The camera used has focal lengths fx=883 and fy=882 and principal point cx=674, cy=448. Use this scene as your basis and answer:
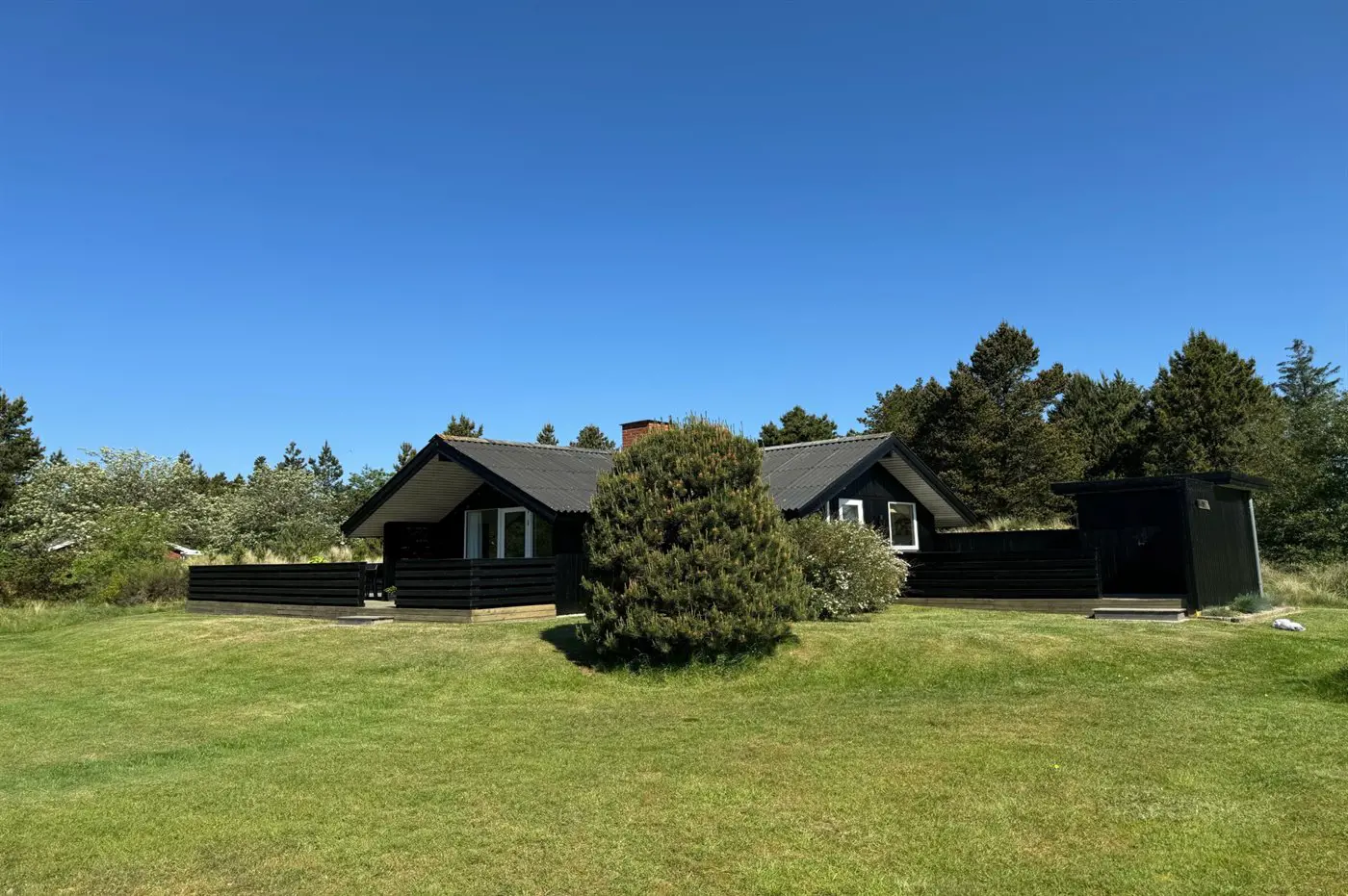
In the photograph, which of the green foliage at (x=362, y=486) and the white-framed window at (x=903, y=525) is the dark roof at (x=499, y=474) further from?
the green foliage at (x=362, y=486)

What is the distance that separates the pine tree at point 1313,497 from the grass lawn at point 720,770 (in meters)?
15.8

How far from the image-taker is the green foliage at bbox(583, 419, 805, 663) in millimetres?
12227

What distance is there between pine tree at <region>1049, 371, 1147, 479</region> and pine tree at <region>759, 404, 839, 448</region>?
13.2 metres

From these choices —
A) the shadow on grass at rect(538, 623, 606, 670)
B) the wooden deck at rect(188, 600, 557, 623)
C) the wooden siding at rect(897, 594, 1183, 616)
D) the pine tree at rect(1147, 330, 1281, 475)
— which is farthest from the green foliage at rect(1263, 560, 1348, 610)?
the pine tree at rect(1147, 330, 1281, 475)

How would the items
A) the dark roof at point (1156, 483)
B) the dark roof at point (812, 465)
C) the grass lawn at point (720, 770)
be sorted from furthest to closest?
the dark roof at point (812, 465)
the dark roof at point (1156, 483)
the grass lawn at point (720, 770)

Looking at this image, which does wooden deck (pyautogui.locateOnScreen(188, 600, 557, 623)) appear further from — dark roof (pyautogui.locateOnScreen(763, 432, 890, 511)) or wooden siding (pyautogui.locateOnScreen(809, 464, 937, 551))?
wooden siding (pyautogui.locateOnScreen(809, 464, 937, 551))

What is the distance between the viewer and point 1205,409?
44.1 meters

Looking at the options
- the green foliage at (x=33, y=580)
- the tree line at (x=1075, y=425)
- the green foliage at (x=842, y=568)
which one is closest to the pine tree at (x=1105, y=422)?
the tree line at (x=1075, y=425)

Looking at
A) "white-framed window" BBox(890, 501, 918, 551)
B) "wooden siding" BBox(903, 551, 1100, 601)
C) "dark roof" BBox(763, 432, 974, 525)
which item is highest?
"dark roof" BBox(763, 432, 974, 525)

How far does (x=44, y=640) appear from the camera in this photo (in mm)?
19875

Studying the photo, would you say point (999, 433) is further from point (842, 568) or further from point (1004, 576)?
point (842, 568)

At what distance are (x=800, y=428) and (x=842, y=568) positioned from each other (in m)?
39.7

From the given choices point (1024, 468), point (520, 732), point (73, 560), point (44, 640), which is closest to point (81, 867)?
point (520, 732)

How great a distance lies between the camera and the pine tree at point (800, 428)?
5556 cm
